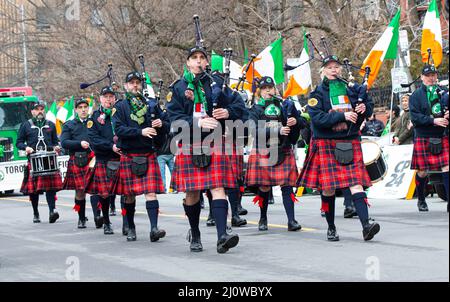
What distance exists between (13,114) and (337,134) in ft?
58.7

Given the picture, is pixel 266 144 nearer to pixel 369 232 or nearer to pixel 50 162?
pixel 369 232

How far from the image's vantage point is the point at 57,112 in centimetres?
3145

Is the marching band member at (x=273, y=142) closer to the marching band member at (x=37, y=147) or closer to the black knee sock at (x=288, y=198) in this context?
the black knee sock at (x=288, y=198)

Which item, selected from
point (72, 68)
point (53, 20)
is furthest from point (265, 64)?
point (53, 20)

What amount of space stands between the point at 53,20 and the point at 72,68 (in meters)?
3.30

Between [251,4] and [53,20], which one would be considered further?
[53,20]

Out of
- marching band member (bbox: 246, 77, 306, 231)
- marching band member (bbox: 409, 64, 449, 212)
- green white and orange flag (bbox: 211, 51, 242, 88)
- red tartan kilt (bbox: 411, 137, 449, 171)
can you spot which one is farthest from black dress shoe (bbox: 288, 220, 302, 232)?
green white and orange flag (bbox: 211, 51, 242, 88)

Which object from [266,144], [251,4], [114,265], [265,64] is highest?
[251,4]

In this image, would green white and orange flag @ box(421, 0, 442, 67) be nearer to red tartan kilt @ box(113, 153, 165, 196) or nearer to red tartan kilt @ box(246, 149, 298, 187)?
red tartan kilt @ box(246, 149, 298, 187)

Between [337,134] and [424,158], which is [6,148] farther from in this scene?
[337,134]

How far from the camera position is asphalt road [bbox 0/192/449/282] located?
7.77 m

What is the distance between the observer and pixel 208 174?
29.6ft

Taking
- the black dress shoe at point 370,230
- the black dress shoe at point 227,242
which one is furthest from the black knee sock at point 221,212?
the black dress shoe at point 370,230

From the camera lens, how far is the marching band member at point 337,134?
950cm
